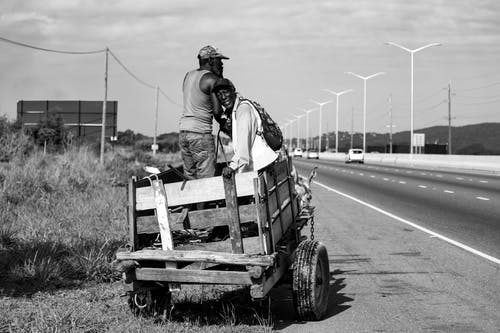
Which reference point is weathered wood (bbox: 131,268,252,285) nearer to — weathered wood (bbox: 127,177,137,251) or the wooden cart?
the wooden cart

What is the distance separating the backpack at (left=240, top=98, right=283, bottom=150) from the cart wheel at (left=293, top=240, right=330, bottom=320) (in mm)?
941

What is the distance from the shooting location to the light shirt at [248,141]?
676 centimetres

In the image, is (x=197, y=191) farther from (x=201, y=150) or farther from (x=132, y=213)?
(x=201, y=150)

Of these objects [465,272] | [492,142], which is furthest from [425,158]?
[492,142]

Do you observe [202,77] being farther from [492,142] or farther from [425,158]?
[492,142]

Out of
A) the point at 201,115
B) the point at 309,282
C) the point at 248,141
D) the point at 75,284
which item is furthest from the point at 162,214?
the point at 75,284

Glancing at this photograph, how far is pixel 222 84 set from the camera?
→ 273 inches

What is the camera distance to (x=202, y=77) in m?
7.10

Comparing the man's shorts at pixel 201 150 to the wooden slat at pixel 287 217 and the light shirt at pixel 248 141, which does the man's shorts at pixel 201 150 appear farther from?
the wooden slat at pixel 287 217

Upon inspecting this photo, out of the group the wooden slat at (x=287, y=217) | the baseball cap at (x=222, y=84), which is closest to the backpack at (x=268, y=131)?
the baseball cap at (x=222, y=84)

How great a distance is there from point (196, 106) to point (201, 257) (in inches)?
75.6

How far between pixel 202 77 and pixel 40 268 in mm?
2795

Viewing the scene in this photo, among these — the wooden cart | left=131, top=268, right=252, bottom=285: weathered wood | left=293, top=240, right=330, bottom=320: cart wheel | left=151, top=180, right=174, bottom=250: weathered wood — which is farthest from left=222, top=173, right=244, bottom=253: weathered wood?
left=293, top=240, right=330, bottom=320: cart wheel

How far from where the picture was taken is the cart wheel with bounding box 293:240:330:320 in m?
6.23
